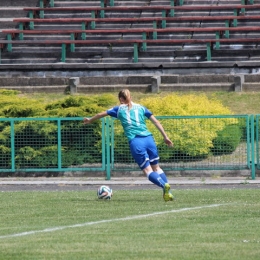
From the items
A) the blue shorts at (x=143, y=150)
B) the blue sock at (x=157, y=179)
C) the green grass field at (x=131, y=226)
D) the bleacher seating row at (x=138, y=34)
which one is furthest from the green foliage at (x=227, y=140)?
the bleacher seating row at (x=138, y=34)

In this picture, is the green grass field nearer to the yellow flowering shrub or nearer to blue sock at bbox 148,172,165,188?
blue sock at bbox 148,172,165,188

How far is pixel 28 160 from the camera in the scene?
68.3 feet

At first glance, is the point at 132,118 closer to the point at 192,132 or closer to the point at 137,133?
the point at 137,133

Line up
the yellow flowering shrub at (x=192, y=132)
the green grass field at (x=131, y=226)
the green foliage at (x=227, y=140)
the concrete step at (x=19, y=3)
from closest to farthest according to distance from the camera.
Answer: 1. the green grass field at (x=131, y=226)
2. the green foliage at (x=227, y=140)
3. the yellow flowering shrub at (x=192, y=132)
4. the concrete step at (x=19, y=3)

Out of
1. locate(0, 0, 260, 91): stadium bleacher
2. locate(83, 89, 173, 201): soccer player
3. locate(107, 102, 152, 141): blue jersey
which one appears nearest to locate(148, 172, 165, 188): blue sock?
locate(83, 89, 173, 201): soccer player

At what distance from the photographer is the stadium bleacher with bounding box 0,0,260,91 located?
28156mm

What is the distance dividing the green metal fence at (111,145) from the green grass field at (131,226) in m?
4.61

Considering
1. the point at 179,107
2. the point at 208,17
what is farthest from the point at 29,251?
the point at 208,17

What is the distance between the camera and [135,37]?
30.2m

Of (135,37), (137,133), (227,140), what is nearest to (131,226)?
(137,133)

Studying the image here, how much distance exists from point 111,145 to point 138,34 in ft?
34.2

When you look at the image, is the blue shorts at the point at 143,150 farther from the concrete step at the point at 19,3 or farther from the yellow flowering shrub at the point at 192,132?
the concrete step at the point at 19,3

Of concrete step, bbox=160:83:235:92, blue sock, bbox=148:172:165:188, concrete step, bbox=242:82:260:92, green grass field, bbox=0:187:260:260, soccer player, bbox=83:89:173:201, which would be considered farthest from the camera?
concrete step, bbox=160:83:235:92

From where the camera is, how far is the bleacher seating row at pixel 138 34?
95.1ft
